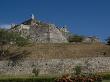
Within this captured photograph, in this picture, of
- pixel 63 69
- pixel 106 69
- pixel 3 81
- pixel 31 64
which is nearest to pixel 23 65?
pixel 31 64

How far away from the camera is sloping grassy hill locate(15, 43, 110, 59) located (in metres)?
62.3

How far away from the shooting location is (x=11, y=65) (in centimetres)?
6116

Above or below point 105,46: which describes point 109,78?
below

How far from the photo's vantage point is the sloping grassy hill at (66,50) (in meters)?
62.3

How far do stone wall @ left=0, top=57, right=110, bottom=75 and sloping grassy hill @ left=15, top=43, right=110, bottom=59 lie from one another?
4.21 feet

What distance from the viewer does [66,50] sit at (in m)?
64.6

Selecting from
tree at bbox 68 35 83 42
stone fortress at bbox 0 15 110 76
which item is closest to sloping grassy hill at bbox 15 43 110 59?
stone fortress at bbox 0 15 110 76

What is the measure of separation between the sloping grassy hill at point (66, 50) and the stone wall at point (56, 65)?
4.21ft

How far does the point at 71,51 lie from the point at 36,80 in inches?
866

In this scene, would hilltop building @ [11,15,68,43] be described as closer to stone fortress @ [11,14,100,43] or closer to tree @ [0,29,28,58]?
stone fortress @ [11,14,100,43]

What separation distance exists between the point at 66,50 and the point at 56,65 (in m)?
4.66

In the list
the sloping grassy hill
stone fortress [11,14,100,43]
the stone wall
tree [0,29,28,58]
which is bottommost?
the stone wall

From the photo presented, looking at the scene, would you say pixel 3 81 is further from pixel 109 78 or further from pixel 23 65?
pixel 23 65

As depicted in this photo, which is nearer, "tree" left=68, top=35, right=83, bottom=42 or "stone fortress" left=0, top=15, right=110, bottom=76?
"stone fortress" left=0, top=15, right=110, bottom=76
